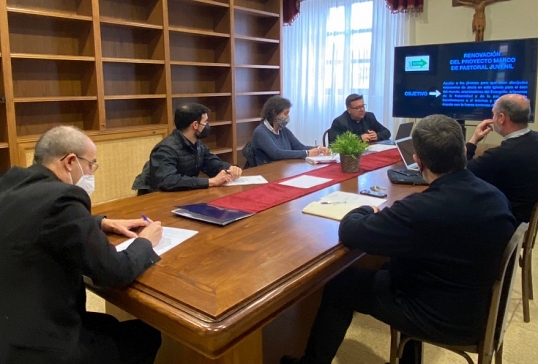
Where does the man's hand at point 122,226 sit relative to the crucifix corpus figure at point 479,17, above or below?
below

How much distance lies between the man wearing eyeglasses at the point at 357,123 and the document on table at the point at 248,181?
1678 mm

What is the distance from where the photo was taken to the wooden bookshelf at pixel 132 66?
357 centimetres

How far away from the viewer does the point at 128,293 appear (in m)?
1.30

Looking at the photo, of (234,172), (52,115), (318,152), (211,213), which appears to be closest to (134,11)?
(52,115)

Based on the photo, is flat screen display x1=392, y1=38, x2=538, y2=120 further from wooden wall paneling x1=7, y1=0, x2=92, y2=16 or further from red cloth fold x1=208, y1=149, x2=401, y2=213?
wooden wall paneling x1=7, y1=0, x2=92, y2=16


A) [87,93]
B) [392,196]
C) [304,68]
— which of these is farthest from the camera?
[304,68]

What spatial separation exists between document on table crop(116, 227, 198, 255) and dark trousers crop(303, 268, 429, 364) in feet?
1.82

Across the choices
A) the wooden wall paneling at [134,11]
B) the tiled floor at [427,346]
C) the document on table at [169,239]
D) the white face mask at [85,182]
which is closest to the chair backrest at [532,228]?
the tiled floor at [427,346]

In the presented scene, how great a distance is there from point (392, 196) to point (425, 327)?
0.81m

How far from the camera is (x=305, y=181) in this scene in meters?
2.61

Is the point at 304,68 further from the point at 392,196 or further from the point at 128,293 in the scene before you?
the point at 128,293

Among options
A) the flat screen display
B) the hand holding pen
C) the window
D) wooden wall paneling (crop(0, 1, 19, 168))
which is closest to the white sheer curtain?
the window

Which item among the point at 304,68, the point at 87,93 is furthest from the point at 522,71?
the point at 87,93

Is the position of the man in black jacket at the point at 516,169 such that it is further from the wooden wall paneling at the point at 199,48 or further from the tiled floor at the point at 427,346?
the wooden wall paneling at the point at 199,48
